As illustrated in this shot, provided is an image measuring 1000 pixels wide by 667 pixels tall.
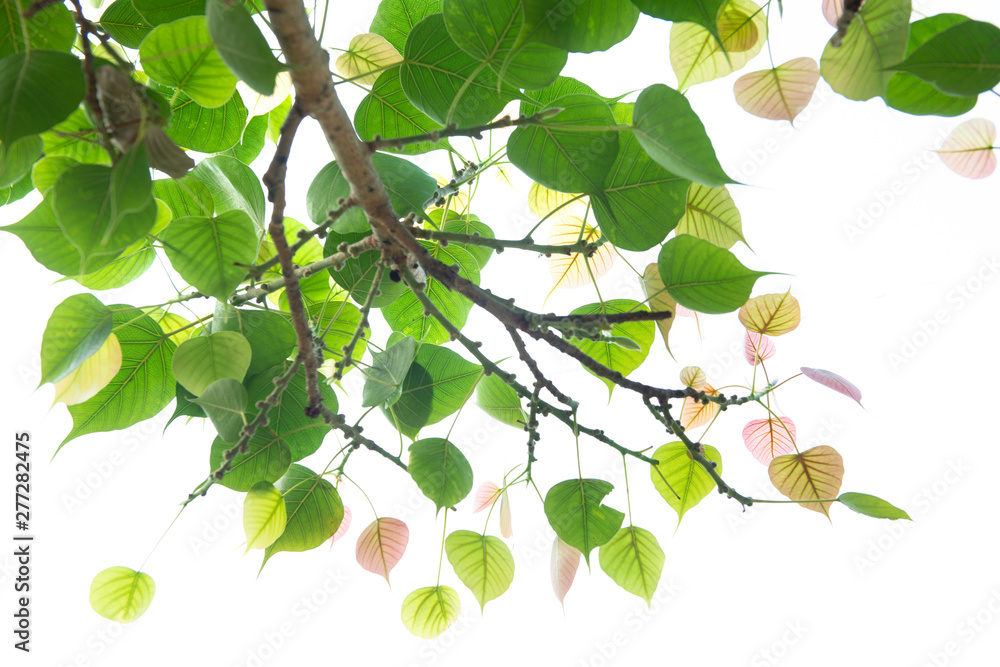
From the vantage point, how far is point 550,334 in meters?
0.38

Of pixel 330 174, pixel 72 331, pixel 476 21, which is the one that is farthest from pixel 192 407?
pixel 476 21

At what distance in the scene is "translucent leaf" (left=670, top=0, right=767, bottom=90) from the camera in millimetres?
417

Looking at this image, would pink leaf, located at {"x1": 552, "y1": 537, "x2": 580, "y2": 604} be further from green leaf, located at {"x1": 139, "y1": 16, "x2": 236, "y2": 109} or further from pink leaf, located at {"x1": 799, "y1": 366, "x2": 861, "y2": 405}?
green leaf, located at {"x1": 139, "y1": 16, "x2": 236, "y2": 109}

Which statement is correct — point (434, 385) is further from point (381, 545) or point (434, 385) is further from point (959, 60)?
point (959, 60)

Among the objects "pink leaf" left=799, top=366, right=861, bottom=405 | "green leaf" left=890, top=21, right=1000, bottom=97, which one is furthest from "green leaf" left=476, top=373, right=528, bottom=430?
"green leaf" left=890, top=21, right=1000, bottom=97

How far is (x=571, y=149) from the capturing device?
36 centimetres

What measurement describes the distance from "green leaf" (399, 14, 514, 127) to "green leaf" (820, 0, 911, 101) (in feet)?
0.62

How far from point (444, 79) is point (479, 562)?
40 cm

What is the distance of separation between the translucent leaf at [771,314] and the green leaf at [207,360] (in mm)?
386

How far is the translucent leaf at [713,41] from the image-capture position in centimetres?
42

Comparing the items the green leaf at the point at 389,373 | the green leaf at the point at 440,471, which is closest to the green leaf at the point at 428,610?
the green leaf at the point at 440,471

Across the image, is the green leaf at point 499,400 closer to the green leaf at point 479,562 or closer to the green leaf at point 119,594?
the green leaf at point 479,562

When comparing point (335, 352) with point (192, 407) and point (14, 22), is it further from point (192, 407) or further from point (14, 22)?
point (14, 22)

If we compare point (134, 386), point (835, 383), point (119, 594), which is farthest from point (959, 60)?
point (119, 594)
